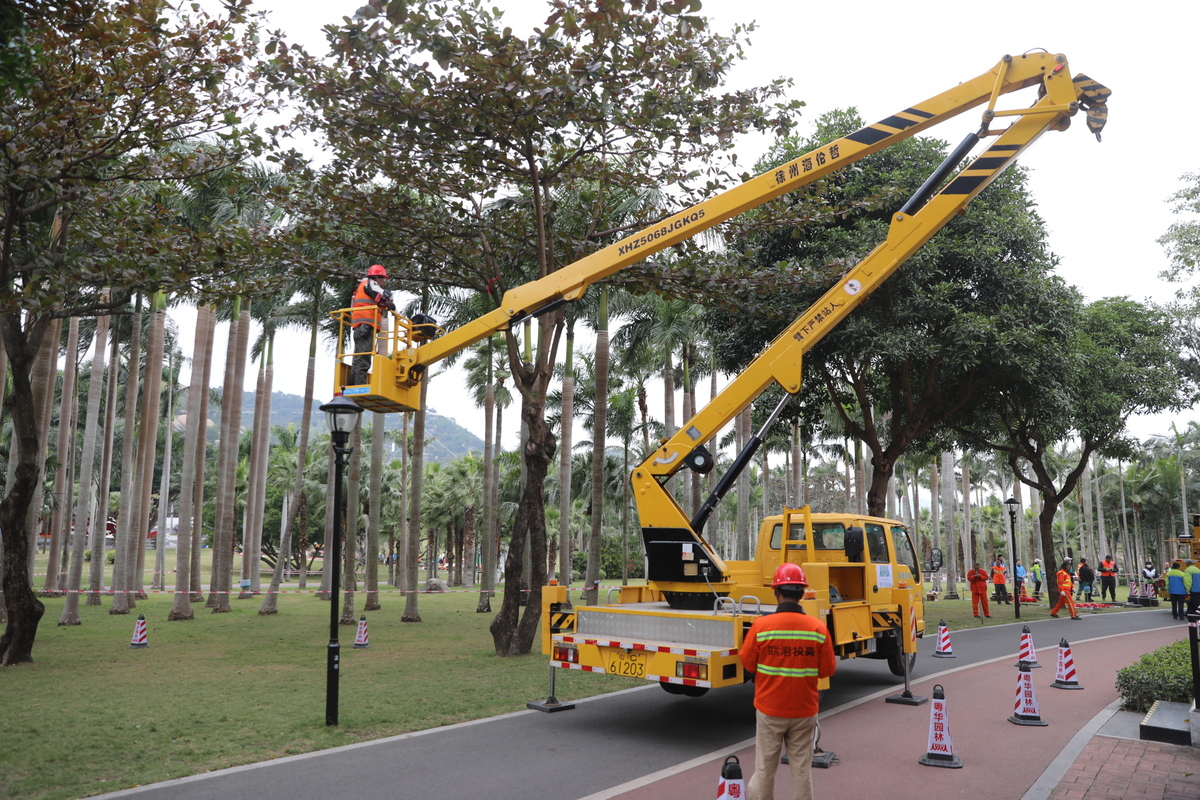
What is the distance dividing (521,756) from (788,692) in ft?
11.8

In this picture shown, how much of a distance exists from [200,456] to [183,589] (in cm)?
617

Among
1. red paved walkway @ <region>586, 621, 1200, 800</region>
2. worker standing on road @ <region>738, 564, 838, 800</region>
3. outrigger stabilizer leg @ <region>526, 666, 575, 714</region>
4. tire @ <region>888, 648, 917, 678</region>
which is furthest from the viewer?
tire @ <region>888, 648, 917, 678</region>

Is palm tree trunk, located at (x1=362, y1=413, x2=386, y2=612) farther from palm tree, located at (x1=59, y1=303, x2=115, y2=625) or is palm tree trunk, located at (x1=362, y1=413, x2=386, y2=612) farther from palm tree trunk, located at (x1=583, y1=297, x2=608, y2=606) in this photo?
palm tree, located at (x1=59, y1=303, x2=115, y2=625)

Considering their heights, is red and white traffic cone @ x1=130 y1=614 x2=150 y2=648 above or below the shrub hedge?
below

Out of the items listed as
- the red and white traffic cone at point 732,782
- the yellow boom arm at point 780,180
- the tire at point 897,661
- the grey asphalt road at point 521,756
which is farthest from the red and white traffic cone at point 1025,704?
the red and white traffic cone at point 732,782

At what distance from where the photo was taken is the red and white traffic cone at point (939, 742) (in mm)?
7316

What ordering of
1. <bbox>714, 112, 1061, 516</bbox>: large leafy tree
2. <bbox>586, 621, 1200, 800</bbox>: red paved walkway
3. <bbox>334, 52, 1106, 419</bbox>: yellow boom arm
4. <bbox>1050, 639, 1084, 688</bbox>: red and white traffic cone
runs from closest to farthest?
<bbox>586, 621, 1200, 800</bbox>: red paved walkway, <bbox>334, 52, 1106, 419</bbox>: yellow boom arm, <bbox>1050, 639, 1084, 688</bbox>: red and white traffic cone, <bbox>714, 112, 1061, 516</bbox>: large leafy tree

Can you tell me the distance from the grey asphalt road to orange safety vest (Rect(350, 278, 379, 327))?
4.79 metres

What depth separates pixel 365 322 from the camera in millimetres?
9375

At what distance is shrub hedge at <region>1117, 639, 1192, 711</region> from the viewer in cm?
889

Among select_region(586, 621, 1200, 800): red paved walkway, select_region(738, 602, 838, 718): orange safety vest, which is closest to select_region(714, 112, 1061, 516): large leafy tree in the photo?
select_region(586, 621, 1200, 800): red paved walkway

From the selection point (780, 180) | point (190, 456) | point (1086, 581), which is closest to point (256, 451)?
point (190, 456)

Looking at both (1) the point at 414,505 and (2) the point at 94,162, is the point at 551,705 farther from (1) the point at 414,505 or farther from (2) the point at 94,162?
(1) the point at 414,505

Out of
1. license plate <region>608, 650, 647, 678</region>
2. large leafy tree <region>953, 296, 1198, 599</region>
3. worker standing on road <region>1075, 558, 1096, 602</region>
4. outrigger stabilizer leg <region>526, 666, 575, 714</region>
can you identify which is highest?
large leafy tree <region>953, 296, 1198, 599</region>
